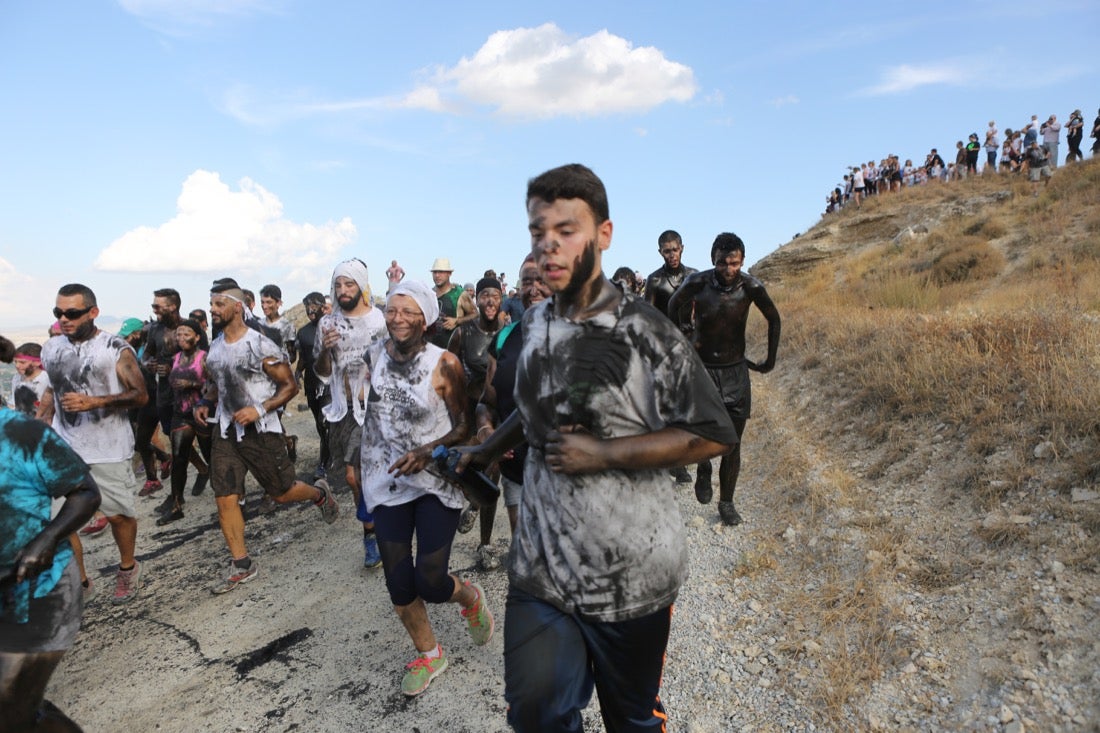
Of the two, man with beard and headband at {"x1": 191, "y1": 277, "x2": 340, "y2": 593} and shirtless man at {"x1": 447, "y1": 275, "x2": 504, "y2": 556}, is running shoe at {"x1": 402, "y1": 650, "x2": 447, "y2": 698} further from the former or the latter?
man with beard and headband at {"x1": 191, "y1": 277, "x2": 340, "y2": 593}

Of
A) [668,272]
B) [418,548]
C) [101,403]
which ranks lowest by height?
[418,548]

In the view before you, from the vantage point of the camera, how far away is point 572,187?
1709mm

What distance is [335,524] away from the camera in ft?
19.1

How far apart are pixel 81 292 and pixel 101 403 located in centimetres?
83

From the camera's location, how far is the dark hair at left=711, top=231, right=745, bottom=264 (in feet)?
16.6

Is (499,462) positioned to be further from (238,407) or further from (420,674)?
(238,407)

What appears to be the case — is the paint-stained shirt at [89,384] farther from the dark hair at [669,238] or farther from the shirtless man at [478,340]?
the dark hair at [669,238]

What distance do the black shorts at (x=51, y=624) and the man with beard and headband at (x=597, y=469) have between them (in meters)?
1.92

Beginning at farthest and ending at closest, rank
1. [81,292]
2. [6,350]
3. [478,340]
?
1. [478,340]
2. [81,292]
3. [6,350]

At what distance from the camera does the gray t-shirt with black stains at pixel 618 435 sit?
1674 millimetres

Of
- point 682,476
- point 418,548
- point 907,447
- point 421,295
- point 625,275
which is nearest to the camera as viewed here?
point 418,548

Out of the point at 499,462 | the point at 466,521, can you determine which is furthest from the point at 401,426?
the point at 466,521

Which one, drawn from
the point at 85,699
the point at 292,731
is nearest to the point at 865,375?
the point at 292,731

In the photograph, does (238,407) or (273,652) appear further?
(238,407)
